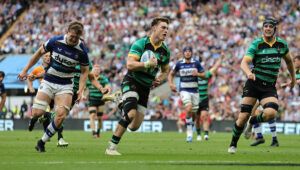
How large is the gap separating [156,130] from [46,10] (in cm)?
1494

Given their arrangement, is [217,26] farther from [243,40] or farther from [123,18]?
[123,18]

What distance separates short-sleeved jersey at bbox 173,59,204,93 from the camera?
2723cm

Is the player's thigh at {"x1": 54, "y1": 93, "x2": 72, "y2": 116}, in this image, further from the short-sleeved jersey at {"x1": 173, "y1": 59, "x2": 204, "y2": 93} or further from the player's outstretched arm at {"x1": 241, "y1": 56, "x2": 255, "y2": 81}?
the short-sleeved jersey at {"x1": 173, "y1": 59, "x2": 204, "y2": 93}

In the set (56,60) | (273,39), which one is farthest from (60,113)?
(273,39)

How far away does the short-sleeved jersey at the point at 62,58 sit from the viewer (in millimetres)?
17234

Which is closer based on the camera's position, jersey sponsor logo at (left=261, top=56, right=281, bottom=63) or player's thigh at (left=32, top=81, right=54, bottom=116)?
player's thigh at (left=32, top=81, right=54, bottom=116)

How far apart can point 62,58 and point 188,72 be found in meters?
10.5

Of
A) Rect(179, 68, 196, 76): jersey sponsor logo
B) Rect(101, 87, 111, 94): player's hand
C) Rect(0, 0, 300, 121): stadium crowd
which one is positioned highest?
Rect(0, 0, 300, 121): stadium crowd

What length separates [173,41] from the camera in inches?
1858

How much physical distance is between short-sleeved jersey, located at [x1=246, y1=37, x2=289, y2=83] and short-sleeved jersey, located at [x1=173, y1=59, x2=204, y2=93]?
29.9ft

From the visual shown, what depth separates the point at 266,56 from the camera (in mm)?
17875

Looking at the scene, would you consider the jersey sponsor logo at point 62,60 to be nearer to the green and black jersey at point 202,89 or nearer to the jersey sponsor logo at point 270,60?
the jersey sponsor logo at point 270,60

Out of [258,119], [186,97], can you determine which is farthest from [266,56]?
[186,97]

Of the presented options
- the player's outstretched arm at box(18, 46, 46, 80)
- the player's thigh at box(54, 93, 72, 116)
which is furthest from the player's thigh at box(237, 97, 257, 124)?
the player's outstretched arm at box(18, 46, 46, 80)
